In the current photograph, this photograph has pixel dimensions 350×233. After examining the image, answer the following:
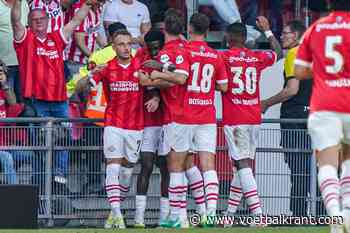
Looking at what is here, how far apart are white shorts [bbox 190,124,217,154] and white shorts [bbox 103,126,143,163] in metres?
0.69

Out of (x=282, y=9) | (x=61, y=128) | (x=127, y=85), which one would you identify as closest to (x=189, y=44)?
(x=127, y=85)

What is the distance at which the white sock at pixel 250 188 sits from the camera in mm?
16797

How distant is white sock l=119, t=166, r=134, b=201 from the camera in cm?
1695

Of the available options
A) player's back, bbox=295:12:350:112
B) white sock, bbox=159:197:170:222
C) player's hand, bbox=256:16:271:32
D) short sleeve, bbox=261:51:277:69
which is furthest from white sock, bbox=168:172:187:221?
player's back, bbox=295:12:350:112

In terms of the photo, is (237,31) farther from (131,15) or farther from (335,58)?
(335,58)

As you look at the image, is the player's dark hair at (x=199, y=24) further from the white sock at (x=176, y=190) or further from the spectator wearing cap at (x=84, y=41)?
the spectator wearing cap at (x=84, y=41)

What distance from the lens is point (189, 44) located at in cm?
1647

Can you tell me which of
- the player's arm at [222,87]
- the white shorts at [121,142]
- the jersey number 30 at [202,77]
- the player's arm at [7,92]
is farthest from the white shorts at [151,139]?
the player's arm at [7,92]

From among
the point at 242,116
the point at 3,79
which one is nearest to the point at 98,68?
the point at 3,79

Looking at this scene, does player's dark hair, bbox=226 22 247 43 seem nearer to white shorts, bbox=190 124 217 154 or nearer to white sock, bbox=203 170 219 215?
white shorts, bbox=190 124 217 154

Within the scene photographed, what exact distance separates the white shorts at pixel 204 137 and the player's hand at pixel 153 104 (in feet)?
1.70

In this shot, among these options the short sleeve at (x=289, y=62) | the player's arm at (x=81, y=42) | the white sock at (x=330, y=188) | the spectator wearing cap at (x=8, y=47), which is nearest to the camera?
the white sock at (x=330, y=188)

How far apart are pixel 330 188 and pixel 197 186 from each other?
4676mm

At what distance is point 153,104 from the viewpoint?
16.5 metres
